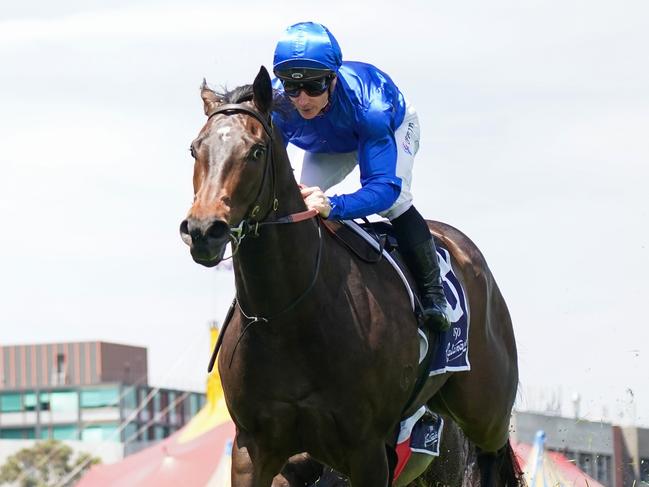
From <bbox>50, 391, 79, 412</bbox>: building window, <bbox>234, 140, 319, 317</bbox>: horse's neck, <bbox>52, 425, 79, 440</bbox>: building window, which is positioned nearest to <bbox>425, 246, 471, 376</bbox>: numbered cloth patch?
<bbox>234, 140, 319, 317</bbox>: horse's neck

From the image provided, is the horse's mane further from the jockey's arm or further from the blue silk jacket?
the jockey's arm

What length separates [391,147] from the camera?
7207 mm

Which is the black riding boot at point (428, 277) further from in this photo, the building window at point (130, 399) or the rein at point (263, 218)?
the building window at point (130, 399)

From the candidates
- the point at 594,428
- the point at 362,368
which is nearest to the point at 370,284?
the point at 362,368

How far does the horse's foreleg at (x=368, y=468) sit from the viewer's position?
22.5 feet

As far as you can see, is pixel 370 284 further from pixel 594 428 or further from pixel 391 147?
pixel 594 428

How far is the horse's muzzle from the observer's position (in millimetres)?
5633

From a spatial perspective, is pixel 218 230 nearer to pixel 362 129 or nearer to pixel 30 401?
pixel 362 129

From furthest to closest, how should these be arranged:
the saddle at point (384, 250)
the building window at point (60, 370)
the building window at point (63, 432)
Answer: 1. the building window at point (60, 370)
2. the building window at point (63, 432)
3. the saddle at point (384, 250)

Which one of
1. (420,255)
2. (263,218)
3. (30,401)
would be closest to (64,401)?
(30,401)

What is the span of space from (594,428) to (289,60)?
5.82 meters

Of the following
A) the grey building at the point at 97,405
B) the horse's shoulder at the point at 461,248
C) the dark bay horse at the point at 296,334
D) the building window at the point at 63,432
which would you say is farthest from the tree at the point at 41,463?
the dark bay horse at the point at 296,334

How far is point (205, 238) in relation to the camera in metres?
5.64

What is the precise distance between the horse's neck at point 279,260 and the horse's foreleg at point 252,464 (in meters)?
0.70
